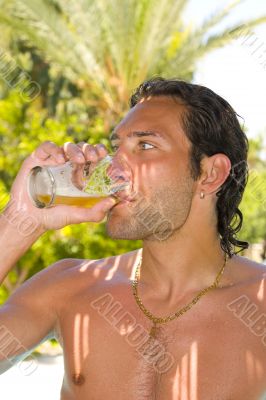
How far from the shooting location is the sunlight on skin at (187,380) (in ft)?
6.68

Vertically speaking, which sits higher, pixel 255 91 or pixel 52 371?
pixel 255 91

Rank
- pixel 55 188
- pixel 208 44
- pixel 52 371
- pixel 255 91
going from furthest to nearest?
pixel 208 44 → pixel 255 91 → pixel 52 371 → pixel 55 188

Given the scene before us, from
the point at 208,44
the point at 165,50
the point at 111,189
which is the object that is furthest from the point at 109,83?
the point at 111,189

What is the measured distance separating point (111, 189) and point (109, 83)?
24.9ft

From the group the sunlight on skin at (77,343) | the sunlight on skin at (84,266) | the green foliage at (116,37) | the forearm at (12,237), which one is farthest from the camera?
the green foliage at (116,37)

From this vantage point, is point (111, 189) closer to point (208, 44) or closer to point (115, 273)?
point (115, 273)

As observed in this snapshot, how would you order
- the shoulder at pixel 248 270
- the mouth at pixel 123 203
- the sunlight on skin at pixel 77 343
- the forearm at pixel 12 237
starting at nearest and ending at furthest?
the forearm at pixel 12 237 → the mouth at pixel 123 203 → the sunlight on skin at pixel 77 343 → the shoulder at pixel 248 270

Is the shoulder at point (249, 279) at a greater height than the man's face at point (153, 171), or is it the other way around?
Result: the man's face at point (153, 171)

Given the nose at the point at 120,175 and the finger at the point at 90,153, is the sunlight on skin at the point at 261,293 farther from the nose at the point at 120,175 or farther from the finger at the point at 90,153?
the finger at the point at 90,153

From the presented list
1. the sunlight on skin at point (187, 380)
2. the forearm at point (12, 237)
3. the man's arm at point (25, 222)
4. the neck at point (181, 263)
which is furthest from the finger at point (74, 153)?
the sunlight on skin at point (187, 380)

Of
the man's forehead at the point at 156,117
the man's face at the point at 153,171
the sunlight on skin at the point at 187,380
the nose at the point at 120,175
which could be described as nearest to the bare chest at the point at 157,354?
the sunlight on skin at the point at 187,380

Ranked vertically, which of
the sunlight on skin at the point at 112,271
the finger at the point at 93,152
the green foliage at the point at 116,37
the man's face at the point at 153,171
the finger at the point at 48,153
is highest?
the green foliage at the point at 116,37

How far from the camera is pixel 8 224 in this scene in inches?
70.1

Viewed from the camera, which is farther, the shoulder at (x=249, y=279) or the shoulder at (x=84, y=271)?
the shoulder at (x=84, y=271)
